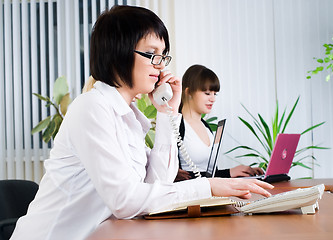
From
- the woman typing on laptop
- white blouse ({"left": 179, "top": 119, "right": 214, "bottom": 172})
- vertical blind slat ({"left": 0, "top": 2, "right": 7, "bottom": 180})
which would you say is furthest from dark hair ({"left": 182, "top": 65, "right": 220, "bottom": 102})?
vertical blind slat ({"left": 0, "top": 2, "right": 7, "bottom": 180})

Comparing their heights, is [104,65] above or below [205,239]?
above

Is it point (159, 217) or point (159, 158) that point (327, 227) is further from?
point (159, 158)

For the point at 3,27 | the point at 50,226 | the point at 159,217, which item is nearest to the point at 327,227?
the point at 159,217

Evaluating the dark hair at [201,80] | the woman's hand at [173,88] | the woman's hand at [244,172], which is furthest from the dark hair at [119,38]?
the dark hair at [201,80]

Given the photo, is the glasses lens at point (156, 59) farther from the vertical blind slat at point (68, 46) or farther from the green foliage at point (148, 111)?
the vertical blind slat at point (68, 46)

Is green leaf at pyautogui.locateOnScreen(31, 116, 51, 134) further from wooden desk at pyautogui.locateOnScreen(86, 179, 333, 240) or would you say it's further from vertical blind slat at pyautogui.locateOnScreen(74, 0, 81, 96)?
wooden desk at pyautogui.locateOnScreen(86, 179, 333, 240)

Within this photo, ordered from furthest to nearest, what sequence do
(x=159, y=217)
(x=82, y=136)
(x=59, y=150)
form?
(x=59, y=150), (x=82, y=136), (x=159, y=217)

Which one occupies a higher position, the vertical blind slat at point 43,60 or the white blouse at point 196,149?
the vertical blind slat at point 43,60

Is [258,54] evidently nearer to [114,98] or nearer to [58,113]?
[58,113]

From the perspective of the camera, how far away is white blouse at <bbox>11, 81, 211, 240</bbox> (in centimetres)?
137

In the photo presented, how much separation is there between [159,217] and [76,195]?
338 mm

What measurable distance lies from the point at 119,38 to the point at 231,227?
74 centimetres

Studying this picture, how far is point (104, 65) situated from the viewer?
1.62 m

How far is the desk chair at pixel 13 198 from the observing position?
2.49 meters
